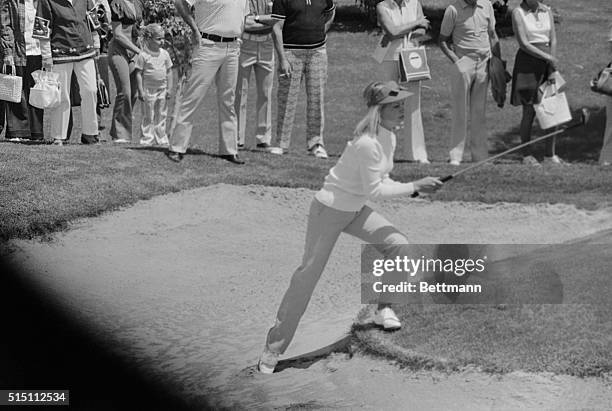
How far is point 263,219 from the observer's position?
11422 mm

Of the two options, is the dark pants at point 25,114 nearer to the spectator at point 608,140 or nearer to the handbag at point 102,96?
the handbag at point 102,96

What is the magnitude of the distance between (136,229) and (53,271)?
1345mm

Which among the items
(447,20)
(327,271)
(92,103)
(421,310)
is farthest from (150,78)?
(421,310)

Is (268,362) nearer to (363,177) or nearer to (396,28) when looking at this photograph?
(363,177)

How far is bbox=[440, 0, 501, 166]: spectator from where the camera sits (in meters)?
13.1

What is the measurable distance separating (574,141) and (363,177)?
1365cm

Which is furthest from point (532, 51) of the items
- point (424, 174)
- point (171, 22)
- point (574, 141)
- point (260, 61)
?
point (171, 22)

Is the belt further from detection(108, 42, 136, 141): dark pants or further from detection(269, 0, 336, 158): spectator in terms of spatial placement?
detection(108, 42, 136, 141): dark pants

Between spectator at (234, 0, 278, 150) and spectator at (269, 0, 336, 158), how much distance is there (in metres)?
0.25

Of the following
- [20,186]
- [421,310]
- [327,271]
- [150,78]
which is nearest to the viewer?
[421,310]

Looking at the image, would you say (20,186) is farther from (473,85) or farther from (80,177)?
(473,85)

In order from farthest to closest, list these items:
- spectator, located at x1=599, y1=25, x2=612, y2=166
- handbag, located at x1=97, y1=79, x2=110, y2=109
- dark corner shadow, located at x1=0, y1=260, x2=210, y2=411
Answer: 1. handbag, located at x1=97, y1=79, x2=110, y2=109
2. spectator, located at x1=599, y1=25, x2=612, y2=166
3. dark corner shadow, located at x1=0, y1=260, x2=210, y2=411

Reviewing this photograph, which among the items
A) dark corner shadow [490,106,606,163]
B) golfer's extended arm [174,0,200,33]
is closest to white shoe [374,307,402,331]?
golfer's extended arm [174,0,200,33]

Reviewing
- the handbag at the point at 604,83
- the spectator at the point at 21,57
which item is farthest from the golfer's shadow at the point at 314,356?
the spectator at the point at 21,57
